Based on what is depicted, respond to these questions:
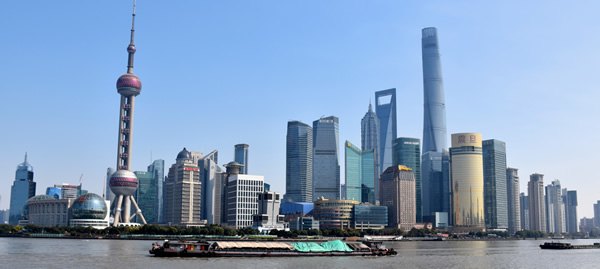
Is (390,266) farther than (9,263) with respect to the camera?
Yes

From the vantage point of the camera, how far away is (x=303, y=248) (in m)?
160

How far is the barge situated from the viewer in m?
150

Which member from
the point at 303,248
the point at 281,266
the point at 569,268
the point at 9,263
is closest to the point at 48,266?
the point at 9,263

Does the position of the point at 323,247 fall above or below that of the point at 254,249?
above

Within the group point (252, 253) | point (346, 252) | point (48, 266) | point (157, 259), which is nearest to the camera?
point (48, 266)

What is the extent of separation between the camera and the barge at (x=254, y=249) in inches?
5905

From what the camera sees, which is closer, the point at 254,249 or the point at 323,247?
the point at 254,249

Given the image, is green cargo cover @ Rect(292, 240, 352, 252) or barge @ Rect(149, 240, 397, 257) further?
green cargo cover @ Rect(292, 240, 352, 252)

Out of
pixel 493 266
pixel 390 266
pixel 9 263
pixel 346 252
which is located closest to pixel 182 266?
pixel 9 263

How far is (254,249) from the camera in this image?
155750 millimetres

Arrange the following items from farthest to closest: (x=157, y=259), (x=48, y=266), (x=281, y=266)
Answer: (x=157, y=259) → (x=281, y=266) → (x=48, y=266)

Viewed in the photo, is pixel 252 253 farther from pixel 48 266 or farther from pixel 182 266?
pixel 48 266

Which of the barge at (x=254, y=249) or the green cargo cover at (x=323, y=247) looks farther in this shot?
the green cargo cover at (x=323, y=247)

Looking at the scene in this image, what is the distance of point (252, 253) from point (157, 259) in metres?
23.1
